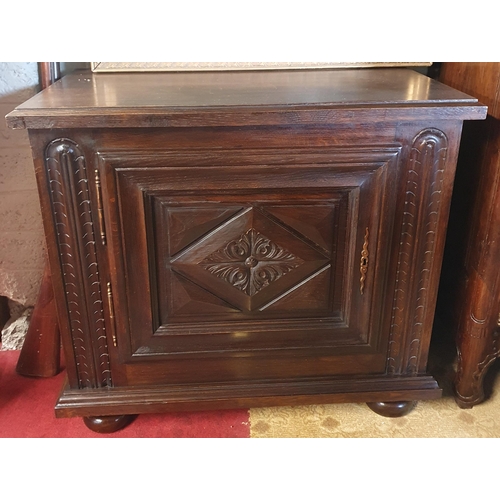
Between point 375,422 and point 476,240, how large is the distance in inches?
19.1

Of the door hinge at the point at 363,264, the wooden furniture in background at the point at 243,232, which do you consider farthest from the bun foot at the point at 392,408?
the door hinge at the point at 363,264

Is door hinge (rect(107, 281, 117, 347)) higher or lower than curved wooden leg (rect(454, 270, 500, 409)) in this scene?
higher

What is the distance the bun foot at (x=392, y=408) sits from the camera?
1291mm

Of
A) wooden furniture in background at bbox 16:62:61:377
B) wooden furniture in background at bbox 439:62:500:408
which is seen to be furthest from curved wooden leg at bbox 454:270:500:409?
wooden furniture in background at bbox 16:62:61:377

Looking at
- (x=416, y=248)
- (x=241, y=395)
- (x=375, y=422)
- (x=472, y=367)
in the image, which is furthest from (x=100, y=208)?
(x=472, y=367)

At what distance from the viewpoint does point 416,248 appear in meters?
1.12

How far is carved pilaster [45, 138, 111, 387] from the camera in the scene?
3.29ft

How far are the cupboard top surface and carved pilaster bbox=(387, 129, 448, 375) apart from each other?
0.09 meters

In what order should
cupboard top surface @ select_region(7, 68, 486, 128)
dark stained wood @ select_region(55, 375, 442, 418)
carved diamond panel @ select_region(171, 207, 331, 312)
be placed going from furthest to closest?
1. dark stained wood @ select_region(55, 375, 442, 418)
2. carved diamond panel @ select_region(171, 207, 331, 312)
3. cupboard top surface @ select_region(7, 68, 486, 128)

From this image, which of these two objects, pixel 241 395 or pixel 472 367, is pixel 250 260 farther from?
pixel 472 367

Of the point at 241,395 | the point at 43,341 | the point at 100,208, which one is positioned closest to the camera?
the point at 100,208

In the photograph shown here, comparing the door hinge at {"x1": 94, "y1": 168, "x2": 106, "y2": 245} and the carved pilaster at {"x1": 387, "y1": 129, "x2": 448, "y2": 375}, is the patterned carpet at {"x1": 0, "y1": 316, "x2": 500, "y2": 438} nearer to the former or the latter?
the carved pilaster at {"x1": 387, "y1": 129, "x2": 448, "y2": 375}

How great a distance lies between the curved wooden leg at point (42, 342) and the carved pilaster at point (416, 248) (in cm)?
85

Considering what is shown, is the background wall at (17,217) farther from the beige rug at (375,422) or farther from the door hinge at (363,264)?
the door hinge at (363,264)
